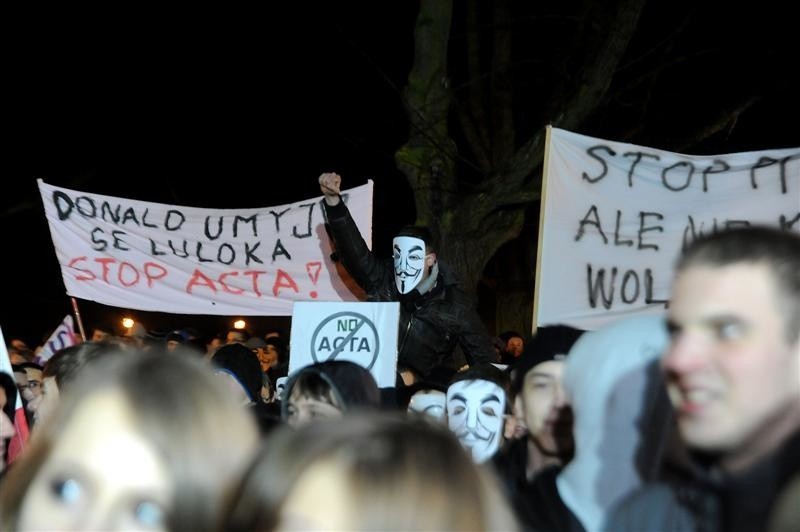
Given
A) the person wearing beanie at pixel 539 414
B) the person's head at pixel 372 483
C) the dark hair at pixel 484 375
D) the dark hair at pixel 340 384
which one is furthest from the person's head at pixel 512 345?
the person's head at pixel 372 483

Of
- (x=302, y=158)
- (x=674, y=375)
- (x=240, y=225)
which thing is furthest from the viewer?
(x=302, y=158)

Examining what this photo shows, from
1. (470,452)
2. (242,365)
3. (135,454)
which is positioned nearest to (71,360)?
(242,365)

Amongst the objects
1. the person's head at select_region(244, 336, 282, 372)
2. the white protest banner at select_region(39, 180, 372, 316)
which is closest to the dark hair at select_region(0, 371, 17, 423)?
the white protest banner at select_region(39, 180, 372, 316)

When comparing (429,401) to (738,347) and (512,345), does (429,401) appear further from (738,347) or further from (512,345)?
(512,345)

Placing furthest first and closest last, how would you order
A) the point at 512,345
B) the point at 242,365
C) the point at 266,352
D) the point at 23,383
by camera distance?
the point at 266,352
the point at 512,345
the point at 23,383
the point at 242,365

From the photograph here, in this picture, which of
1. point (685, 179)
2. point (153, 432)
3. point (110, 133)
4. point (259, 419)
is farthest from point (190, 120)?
point (153, 432)

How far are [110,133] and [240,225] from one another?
1286 cm

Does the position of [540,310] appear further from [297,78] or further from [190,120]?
[190,120]

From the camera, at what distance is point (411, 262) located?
6207 millimetres

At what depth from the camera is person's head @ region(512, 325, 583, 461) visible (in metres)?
3.16

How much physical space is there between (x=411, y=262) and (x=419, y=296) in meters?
0.19

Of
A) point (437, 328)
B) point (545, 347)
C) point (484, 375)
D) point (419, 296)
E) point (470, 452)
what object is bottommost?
point (470, 452)

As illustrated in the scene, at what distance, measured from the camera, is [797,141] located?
14.8m

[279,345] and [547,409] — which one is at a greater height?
[279,345]
